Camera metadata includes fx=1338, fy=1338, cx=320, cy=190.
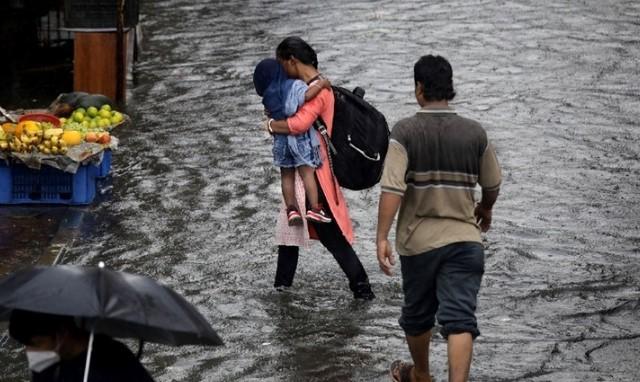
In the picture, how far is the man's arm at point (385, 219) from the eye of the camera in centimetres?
651

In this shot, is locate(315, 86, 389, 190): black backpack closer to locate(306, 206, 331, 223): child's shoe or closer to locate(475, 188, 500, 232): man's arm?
locate(306, 206, 331, 223): child's shoe

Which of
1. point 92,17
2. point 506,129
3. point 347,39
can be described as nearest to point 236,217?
point 506,129

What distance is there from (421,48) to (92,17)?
15.9 ft

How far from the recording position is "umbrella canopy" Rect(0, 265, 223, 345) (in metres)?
4.12

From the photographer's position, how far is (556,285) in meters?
9.18

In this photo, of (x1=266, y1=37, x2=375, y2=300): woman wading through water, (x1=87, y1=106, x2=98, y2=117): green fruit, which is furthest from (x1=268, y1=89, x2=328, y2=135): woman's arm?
(x1=87, y1=106, x2=98, y2=117): green fruit

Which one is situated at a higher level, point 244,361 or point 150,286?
point 150,286

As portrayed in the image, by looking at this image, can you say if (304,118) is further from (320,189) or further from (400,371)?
(400,371)

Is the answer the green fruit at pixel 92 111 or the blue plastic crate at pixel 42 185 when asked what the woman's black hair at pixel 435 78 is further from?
the green fruit at pixel 92 111

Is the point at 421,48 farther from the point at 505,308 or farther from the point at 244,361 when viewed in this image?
the point at 244,361

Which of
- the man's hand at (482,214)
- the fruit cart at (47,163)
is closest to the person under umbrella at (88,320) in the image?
the man's hand at (482,214)

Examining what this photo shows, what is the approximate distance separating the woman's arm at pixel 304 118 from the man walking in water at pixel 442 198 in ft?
6.32

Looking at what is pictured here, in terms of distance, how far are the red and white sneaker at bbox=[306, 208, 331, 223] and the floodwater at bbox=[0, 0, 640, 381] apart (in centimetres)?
Result: 60

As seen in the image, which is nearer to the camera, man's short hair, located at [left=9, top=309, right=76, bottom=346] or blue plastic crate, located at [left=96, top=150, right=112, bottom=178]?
man's short hair, located at [left=9, top=309, right=76, bottom=346]
